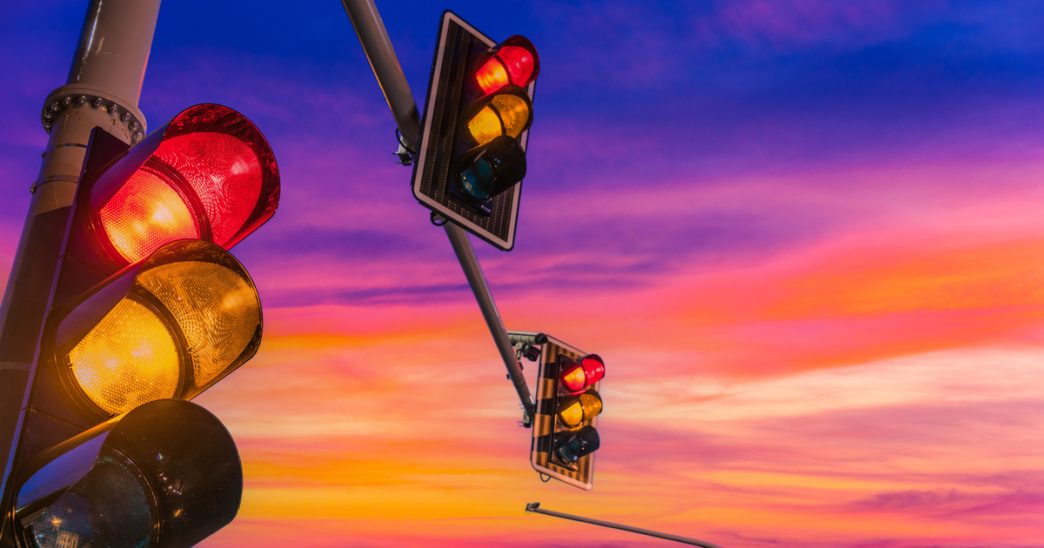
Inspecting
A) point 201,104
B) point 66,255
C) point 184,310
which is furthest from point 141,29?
point 184,310

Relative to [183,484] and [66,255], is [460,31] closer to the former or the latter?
[66,255]

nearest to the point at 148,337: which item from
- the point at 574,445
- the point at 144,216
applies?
the point at 144,216

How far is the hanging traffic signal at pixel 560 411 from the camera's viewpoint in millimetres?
9008

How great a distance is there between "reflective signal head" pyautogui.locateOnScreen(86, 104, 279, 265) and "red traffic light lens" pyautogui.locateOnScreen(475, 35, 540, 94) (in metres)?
1.39

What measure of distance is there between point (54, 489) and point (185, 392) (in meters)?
0.47

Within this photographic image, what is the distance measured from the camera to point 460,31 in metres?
3.71

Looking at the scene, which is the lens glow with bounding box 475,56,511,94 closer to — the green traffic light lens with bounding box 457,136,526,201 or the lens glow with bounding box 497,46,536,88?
the lens glow with bounding box 497,46,536,88

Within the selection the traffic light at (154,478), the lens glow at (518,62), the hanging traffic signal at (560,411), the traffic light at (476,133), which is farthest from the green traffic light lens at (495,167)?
the hanging traffic signal at (560,411)

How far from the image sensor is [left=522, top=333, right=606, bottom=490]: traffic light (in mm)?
9008

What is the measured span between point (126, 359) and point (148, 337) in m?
0.07

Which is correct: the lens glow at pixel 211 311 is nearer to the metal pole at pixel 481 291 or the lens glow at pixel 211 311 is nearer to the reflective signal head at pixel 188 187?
the reflective signal head at pixel 188 187

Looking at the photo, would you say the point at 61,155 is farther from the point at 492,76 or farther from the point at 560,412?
the point at 560,412

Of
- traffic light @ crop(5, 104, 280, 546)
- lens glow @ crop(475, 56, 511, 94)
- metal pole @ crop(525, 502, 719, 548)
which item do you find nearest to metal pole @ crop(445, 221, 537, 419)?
lens glow @ crop(475, 56, 511, 94)

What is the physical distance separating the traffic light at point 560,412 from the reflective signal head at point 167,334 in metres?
7.08
